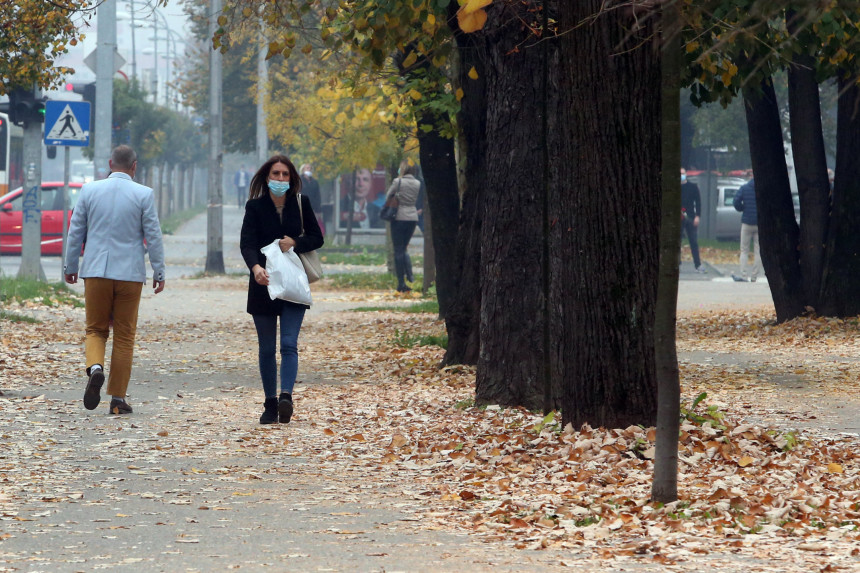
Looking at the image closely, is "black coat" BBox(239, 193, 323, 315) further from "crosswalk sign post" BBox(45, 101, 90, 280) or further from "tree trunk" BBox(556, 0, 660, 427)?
"crosswalk sign post" BBox(45, 101, 90, 280)

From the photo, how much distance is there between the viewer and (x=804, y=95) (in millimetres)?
15641

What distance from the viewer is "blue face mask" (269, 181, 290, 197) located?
9.26m

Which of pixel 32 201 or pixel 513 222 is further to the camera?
pixel 32 201

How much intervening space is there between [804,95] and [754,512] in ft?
33.9

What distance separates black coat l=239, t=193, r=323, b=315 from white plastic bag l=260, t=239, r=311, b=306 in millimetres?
106

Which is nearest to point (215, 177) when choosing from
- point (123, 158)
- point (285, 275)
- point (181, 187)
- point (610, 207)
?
point (123, 158)

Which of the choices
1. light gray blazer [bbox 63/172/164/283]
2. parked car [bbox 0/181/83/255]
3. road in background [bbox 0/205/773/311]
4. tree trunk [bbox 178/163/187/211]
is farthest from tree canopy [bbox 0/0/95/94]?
tree trunk [bbox 178/163/187/211]

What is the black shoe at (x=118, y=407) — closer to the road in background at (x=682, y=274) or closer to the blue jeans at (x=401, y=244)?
the road in background at (x=682, y=274)

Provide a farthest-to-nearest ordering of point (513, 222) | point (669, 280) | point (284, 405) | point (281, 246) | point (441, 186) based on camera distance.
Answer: point (441, 186) < point (513, 222) < point (284, 405) < point (281, 246) < point (669, 280)

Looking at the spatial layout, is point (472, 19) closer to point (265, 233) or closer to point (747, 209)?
point (265, 233)

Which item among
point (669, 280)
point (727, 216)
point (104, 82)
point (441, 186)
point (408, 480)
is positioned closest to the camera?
point (669, 280)

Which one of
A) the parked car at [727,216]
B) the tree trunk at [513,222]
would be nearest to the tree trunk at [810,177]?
the tree trunk at [513,222]

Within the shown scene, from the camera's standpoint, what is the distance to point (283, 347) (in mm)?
9219

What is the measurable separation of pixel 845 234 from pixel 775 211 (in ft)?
2.82
